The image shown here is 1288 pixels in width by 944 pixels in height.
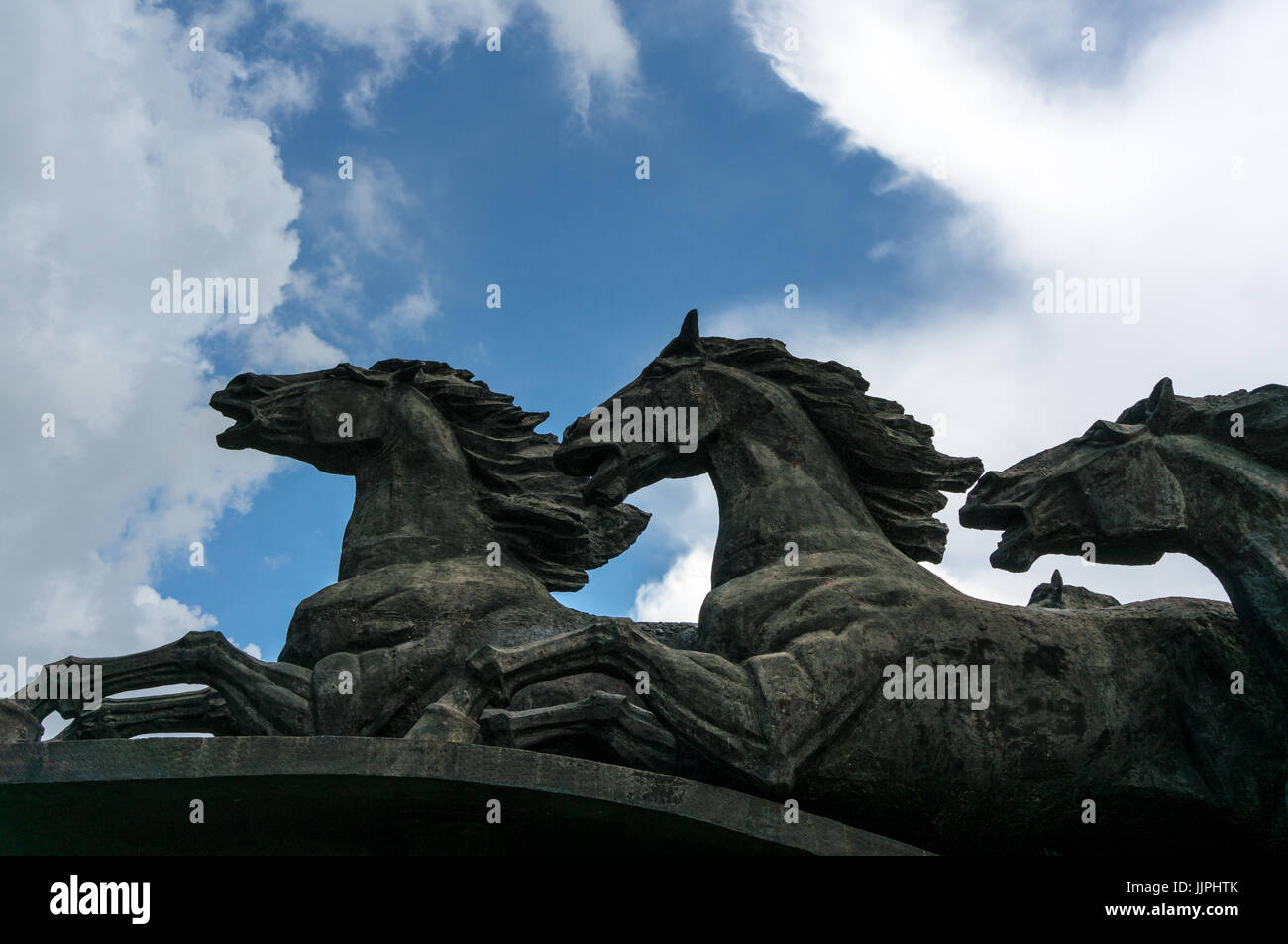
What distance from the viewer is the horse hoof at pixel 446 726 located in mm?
5316

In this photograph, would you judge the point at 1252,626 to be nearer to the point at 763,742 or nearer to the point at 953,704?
the point at 953,704

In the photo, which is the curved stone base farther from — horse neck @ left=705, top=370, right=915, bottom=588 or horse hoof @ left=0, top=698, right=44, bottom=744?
horse neck @ left=705, top=370, right=915, bottom=588

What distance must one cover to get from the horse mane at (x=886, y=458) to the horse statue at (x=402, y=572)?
114 cm

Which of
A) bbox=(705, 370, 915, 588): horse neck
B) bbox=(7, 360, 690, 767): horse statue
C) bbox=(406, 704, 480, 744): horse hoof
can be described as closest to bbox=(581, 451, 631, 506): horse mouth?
bbox=(705, 370, 915, 588): horse neck

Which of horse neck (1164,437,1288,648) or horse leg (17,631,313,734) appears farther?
horse leg (17,631,313,734)

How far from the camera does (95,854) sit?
535 cm

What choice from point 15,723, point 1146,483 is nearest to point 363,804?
point 15,723

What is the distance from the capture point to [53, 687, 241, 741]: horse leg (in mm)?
6801

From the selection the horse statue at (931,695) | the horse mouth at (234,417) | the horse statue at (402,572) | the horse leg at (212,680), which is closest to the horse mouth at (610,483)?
the horse statue at (931,695)

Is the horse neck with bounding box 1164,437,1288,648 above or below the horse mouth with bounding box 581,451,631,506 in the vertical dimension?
below

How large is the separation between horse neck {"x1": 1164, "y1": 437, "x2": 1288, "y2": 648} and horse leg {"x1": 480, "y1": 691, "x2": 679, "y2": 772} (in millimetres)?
2278
